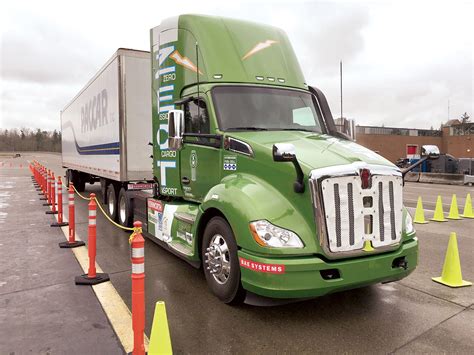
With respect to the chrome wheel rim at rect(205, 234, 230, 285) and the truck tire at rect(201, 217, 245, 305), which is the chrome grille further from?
the chrome wheel rim at rect(205, 234, 230, 285)

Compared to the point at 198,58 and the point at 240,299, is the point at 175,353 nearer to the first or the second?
the point at 240,299

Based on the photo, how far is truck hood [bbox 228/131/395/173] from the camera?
3998mm

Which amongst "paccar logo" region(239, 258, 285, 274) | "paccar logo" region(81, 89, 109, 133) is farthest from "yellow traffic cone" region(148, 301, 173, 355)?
"paccar logo" region(81, 89, 109, 133)

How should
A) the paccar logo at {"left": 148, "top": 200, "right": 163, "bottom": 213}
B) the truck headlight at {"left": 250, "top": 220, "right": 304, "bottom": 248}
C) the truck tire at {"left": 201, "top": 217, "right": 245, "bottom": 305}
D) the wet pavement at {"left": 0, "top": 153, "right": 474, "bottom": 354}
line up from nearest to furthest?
the wet pavement at {"left": 0, "top": 153, "right": 474, "bottom": 354} → the truck headlight at {"left": 250, "top": 220, "right": 304, "bottom": 248} → the truck tire at {"left": 201, "top": 217, "right": 245, "bottom": 305} → the paccar logo at {"left": 148, "top": 200, "right": 163, "bottom": 213}

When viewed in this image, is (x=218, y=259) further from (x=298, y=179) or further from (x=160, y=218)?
(x=160, y=218)

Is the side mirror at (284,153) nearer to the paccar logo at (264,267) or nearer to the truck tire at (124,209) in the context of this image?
the paccar logo at (264,267)

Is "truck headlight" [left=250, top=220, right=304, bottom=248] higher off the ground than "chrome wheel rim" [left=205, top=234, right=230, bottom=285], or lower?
higher

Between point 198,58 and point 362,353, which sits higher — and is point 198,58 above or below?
above

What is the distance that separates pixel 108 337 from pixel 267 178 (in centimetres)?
221

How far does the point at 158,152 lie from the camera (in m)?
6.64

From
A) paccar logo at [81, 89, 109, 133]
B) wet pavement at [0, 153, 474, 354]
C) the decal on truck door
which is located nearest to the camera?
wet pavement at [0, 153, 474, 354]

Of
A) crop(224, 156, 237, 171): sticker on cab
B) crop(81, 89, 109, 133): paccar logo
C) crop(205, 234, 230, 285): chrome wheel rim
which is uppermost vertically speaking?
crop(81, 89, 109, 133): paccar logo

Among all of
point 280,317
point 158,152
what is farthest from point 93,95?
point 280,317

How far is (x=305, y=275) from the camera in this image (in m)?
3.67
